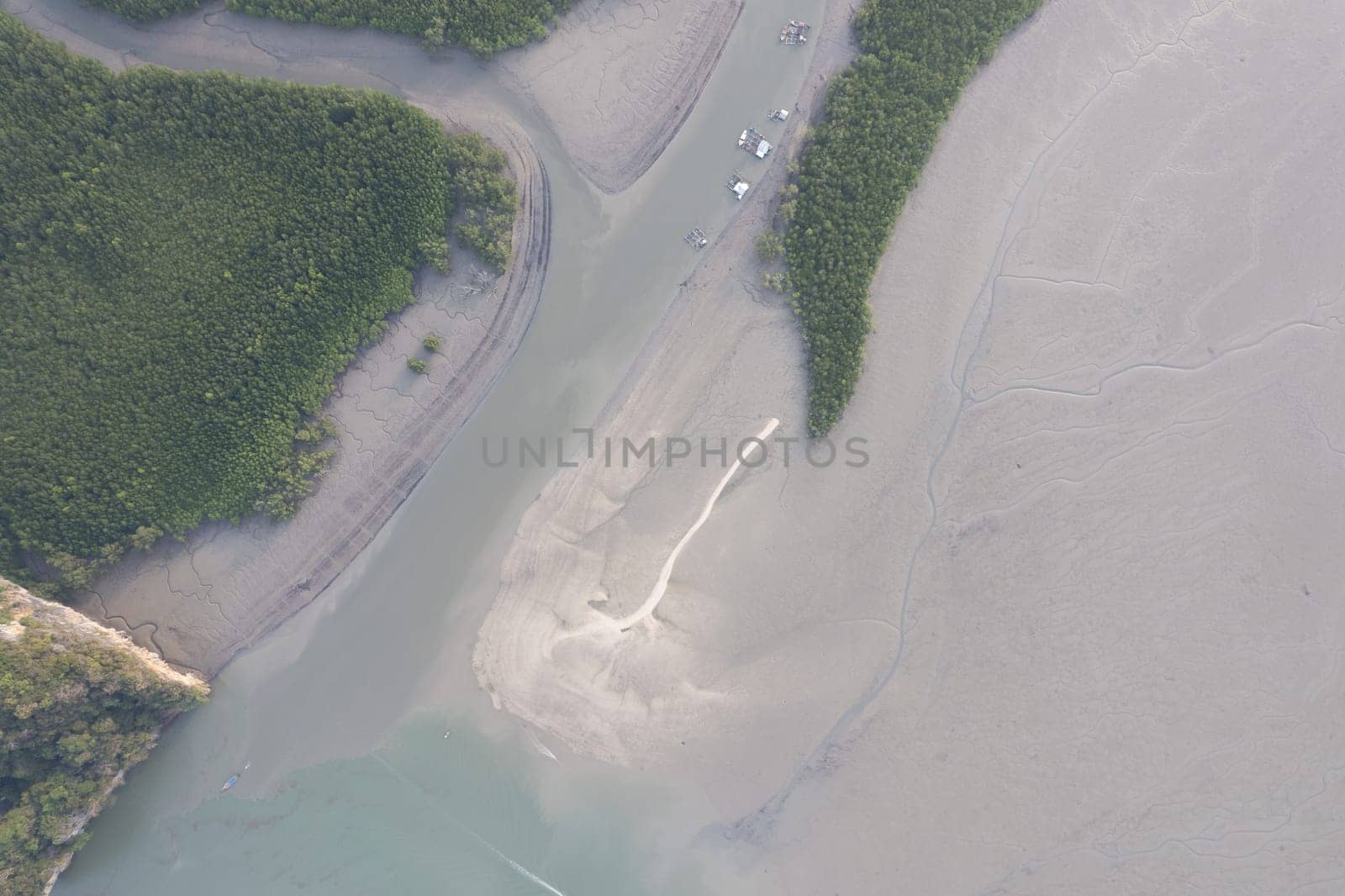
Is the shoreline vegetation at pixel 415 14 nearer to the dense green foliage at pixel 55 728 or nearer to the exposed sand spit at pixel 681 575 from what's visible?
the exposed sand spit at pixel 681 575

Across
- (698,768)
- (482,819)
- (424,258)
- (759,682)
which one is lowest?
(482,819)

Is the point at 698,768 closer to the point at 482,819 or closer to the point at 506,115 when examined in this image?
the point at 482,819

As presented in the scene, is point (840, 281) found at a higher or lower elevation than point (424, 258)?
higher

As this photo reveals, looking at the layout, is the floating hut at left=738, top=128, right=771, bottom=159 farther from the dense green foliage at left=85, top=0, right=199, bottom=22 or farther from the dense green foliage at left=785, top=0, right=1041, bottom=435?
the dense green foliage at left=85, top=0, right=199, bottom=22

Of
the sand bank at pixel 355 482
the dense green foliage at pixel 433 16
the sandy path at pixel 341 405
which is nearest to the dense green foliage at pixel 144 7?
the sandy path at pixel 341 405

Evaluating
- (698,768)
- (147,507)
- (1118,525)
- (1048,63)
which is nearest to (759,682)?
(698,768)

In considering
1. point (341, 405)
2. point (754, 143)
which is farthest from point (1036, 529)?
point (341, 405)

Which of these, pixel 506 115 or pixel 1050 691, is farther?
pixel 506 115
